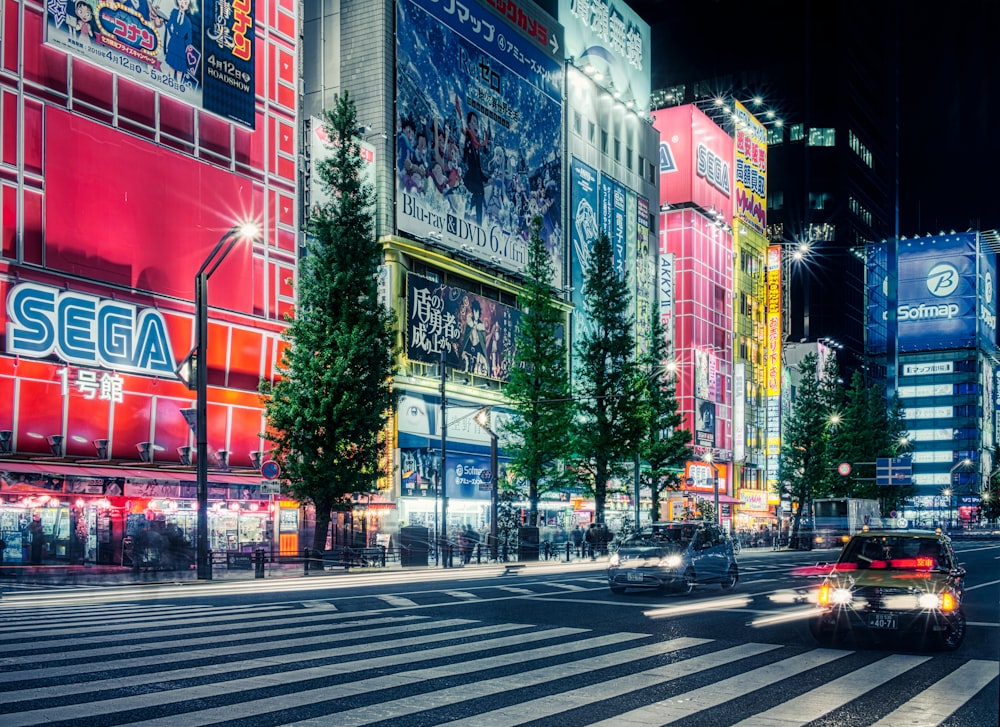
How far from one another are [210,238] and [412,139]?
44.0 feet

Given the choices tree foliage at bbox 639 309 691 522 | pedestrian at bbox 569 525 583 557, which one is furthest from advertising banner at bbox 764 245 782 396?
pedestrian at bbox 569 525 583 557

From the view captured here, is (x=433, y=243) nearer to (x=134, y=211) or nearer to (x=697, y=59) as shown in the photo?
(x=134, y=211)

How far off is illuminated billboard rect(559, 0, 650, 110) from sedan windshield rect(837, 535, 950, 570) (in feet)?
172

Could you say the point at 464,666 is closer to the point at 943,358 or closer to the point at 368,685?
the point at 368,685

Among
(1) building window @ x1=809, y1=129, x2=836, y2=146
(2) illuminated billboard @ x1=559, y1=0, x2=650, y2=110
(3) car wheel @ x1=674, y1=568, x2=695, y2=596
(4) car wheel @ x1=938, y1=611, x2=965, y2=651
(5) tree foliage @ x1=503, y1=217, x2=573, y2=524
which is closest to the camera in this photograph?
(4) car wheel @ x1=938, y1=611, x2=965, y2=651

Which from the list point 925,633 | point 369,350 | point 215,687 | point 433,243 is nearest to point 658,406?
point 433,243

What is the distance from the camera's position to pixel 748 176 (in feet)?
298

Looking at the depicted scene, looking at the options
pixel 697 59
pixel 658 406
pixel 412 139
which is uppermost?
pixel 697 59

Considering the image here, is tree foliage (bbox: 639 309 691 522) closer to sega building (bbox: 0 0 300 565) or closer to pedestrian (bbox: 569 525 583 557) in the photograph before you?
pedestrian (bbox: 569 525 583 557)

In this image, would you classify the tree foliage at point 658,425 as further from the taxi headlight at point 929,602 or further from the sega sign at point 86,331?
the taxi headlight at point 929,602

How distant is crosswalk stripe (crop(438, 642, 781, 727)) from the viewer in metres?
7.83

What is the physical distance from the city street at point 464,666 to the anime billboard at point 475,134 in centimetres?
3090

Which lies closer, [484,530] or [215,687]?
[215,687]

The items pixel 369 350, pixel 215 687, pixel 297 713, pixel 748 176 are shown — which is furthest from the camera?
pixel 748 176
